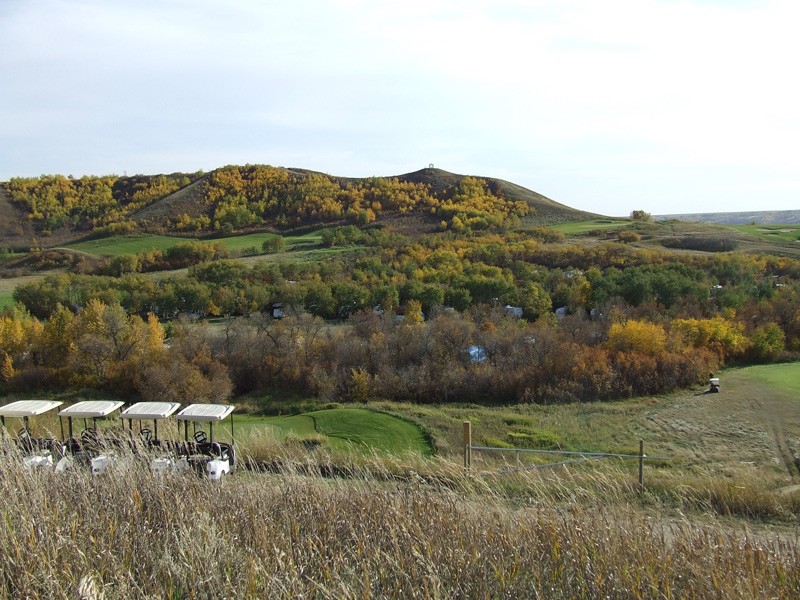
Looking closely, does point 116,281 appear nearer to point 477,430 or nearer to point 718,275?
point 477,430

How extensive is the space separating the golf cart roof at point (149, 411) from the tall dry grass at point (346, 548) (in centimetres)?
620

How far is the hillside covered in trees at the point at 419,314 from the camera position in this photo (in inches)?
1246

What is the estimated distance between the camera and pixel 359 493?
6156mm

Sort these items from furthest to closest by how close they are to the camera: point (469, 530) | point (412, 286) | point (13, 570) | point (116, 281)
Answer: point (116, 281)
point (412, 286)
point (469, 530)
point (13, 570)

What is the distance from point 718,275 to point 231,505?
5255cm

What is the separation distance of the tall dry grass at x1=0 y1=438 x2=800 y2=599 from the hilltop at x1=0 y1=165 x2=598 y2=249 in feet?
256

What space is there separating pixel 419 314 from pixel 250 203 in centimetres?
6176

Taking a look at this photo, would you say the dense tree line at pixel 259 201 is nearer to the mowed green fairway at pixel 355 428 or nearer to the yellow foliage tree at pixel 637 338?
the yellow foliage tree at pixel 637 338

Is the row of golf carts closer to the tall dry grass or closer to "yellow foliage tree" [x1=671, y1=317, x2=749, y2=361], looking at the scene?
the tall dry grass

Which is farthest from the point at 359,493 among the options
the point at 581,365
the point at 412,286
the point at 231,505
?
the point at 412,286

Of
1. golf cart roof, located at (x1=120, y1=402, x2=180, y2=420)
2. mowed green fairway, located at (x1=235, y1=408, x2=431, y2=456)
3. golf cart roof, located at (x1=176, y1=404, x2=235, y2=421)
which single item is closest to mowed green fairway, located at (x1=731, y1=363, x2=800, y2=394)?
mowed green fairway, located at (x1=235, y1=408, x2=431, y2=456)

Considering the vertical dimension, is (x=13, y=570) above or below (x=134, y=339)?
above

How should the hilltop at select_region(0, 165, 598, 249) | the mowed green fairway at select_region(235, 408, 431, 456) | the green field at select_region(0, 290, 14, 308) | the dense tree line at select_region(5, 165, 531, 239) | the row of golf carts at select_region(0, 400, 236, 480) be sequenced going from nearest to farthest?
the row of golf carts at select_region(0, 400, 236, 480) → the mowed green fairway at select_region(235, 408, 431, 456) → the green field at select_region(0, 290, 14, 308) → the hilltop at select_region(0, 165, 598, 249) → the dense tree line at select_region(5, 165, 531, 239)

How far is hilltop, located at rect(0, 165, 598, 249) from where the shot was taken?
88.0m
